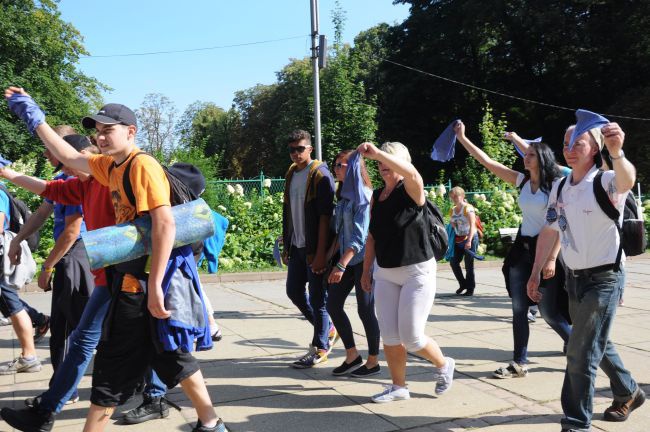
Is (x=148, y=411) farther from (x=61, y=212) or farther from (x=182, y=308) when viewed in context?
(x=61, y=212)

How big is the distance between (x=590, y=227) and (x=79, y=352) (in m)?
3.00

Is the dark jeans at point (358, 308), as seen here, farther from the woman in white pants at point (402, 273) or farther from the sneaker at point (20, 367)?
the sneaker at point (20, 367)

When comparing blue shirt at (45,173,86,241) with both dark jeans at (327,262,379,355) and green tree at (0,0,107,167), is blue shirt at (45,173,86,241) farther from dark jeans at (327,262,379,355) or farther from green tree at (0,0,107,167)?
green tree at (0,0,107,167)

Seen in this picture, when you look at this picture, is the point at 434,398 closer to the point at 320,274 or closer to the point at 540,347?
the point at 320,274

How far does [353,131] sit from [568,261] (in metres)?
20.7

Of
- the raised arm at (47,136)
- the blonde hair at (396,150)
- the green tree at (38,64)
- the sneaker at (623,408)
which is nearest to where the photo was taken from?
the raised arm at (47,136)

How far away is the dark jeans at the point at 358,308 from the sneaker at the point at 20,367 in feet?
8.02

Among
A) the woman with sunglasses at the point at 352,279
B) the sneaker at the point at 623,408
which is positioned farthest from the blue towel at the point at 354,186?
the sneaker at the point at 623,408

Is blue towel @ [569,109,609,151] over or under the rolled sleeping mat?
over

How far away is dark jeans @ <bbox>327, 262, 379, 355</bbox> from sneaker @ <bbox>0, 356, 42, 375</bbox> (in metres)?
2.44

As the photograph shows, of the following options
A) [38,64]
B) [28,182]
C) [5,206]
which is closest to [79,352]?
[28,182]

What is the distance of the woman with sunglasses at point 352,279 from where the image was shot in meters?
4.89

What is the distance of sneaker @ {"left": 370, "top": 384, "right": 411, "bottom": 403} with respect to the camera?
14.0ft

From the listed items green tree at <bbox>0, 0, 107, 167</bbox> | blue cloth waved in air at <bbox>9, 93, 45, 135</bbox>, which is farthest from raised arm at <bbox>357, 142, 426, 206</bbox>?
green tree at <bbox>0, 0, 107, 167</bbox>
